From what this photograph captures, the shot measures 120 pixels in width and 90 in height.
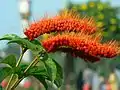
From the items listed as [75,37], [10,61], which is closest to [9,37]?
[10,61]

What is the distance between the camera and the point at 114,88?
10812 mm

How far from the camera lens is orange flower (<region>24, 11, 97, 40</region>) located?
6.76 ft

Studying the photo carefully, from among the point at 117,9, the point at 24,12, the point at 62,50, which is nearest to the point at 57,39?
A: the point at 62,50

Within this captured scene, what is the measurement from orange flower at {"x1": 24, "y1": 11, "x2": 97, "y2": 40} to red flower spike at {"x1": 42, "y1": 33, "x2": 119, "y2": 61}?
3 cm

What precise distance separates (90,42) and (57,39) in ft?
0.45

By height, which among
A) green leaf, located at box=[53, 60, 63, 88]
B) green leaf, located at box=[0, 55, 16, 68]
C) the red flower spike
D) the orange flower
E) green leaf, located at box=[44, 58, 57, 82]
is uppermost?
the orange flower

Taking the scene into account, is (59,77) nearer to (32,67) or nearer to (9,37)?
(32,67)

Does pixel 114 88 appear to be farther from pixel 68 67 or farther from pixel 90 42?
pixel 90 42

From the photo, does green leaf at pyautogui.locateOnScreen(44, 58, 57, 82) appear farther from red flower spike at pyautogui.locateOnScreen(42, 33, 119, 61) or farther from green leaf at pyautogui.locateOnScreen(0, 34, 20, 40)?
green leaf at pyautogui.locateOnScreen(0, 34, 20, 40)

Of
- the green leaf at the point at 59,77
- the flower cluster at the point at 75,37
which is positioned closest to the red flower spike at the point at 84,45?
the flower cluster at the point at 75,37

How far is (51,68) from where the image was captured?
2.11 m

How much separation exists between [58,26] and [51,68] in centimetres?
17

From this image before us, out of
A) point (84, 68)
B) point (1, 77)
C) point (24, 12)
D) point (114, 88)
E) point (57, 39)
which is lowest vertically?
point (84, 68)

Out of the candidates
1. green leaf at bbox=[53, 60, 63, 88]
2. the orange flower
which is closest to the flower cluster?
the orange flower
